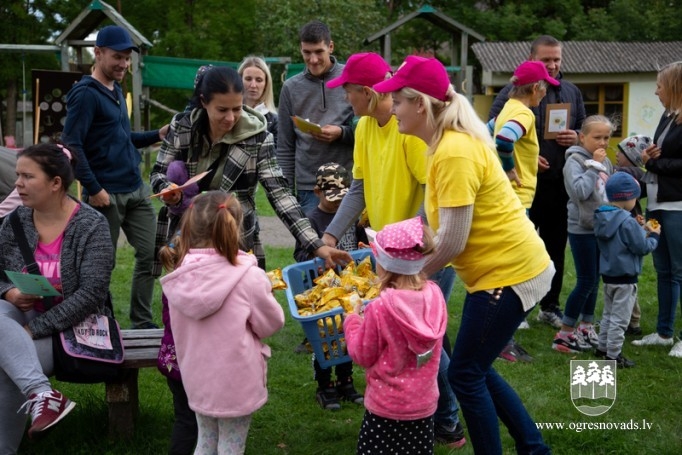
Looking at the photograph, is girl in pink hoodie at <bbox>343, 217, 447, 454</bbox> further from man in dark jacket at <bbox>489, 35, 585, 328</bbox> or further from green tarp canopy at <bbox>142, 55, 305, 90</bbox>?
green tarp canopy at <bbox>142, 55, 305, 90</bbox>

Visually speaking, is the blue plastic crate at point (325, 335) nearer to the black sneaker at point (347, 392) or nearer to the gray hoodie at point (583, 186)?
the black sneaker at point (347, 392)

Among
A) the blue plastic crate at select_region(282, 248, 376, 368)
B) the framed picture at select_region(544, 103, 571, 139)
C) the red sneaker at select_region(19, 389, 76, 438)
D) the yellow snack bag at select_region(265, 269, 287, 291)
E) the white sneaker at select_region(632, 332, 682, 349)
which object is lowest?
the white sneaker at select_region(632, 332, 682, 349)

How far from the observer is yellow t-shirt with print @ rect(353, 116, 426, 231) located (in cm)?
419

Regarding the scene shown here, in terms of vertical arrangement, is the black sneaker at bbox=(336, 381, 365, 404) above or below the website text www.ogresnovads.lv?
above

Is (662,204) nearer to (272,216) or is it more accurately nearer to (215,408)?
(215,408)

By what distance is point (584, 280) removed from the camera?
6320 millimetres

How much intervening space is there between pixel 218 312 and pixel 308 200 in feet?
8.92

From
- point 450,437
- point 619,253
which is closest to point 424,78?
point 450,437

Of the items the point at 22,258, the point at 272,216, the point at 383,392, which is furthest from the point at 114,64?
the point at 272,216

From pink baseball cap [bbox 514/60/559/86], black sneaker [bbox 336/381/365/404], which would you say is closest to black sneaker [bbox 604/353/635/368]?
black sneaker [bbox 336/381/365/404]

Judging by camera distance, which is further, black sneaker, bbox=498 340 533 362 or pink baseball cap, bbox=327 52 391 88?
black sneaker, bbox=498 340 533 362

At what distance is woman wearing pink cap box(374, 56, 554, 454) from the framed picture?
311 centimetres

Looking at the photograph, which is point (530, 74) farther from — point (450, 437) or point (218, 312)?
point (218, 312)

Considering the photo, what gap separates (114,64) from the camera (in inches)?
231
